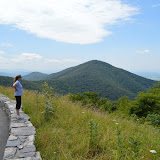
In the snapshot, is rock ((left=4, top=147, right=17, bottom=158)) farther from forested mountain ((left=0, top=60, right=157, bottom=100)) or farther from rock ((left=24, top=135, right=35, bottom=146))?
forested mountain ((left=0, top=60, right=157, bottom=100))

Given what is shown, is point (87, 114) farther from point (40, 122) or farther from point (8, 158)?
point (8, 158)

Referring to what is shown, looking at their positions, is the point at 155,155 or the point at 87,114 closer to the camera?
the point at 155,155

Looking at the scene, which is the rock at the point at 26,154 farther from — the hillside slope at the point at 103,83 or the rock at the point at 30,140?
the hillside slope at the point at 103,83

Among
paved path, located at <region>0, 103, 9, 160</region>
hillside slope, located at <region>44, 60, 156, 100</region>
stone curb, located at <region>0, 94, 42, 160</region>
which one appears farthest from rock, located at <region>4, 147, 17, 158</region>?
hillside slope, located at <region>44, 60, 156, 100</region>

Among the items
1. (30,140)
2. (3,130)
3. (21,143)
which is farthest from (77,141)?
(3,130)

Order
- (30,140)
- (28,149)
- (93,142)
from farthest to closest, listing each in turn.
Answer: (30,140)
(93,142)
(28,149)

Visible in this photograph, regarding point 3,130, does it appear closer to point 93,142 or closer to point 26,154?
point 26,154

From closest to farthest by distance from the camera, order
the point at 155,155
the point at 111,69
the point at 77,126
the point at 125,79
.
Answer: the point at 155,155, the point at 77,126, the point at 125,79, the point at 111,69

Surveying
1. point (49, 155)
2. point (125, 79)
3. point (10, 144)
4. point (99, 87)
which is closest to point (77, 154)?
point (49, 155)

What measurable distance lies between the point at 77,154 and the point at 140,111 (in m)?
16.7

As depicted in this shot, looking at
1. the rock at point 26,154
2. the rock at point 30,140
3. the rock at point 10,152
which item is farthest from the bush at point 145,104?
the rock at point 10,152

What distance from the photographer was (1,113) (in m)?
6.36

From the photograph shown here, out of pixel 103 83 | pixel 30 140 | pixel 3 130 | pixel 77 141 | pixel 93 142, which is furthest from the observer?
pixel 103 83

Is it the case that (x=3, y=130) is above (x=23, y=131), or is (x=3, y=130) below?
below
